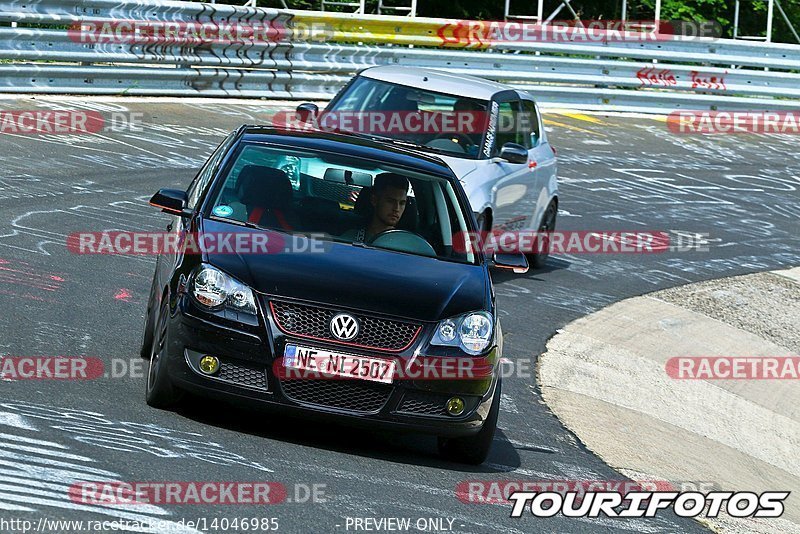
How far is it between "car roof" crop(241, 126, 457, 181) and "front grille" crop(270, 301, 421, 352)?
1652 mm

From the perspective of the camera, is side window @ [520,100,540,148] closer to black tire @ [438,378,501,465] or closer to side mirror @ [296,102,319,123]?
side mirror @ [296,102,319,123]

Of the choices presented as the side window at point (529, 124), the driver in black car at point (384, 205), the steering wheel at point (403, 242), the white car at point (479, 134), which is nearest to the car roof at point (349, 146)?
the driver in black car at point (384, 205)

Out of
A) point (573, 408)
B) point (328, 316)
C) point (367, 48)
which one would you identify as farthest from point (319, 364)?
point (367, 48)

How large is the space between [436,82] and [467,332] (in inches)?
268

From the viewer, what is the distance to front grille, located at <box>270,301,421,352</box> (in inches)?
266

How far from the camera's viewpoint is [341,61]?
2270cm

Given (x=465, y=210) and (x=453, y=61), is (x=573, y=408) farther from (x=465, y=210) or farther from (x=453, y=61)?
(x=453, y=61)

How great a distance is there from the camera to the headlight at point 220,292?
22.3 ft

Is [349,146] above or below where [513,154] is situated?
above

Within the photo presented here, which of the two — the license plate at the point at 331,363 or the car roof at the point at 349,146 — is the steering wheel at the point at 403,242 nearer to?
the car roof at the point at 349,146

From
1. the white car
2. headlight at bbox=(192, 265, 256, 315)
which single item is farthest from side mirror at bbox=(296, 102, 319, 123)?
headlight at bbox=(192, 265, 256, 315)

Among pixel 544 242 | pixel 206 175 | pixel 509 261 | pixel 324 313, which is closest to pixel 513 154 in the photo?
pixel 544 242

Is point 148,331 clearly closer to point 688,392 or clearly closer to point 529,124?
point 688,392

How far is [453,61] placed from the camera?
24.1 m
